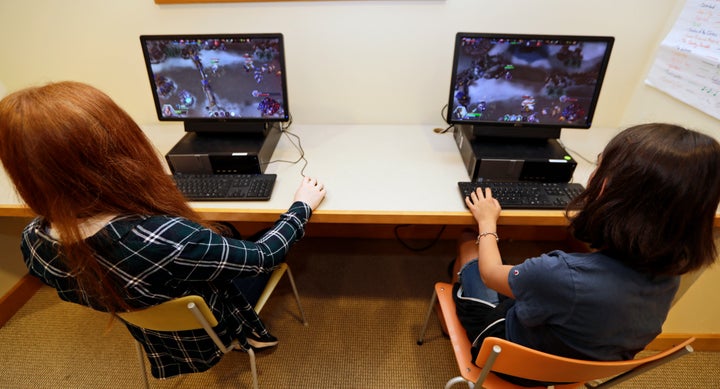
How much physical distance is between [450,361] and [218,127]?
53.0 inches

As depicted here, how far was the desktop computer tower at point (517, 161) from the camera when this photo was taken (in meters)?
1.18

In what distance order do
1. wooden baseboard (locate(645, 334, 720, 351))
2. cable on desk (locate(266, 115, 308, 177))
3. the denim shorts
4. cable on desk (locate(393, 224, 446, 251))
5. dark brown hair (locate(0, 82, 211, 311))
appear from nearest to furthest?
1. dark brown hair (locate(0, 82, 211, 311))
2. the denim shorts
3. cable on desk (locate(266, 115, 308, 177))
4. wooden baseboard (locate(645, 334, 720, 351))
5. cable on desk (locate(393, 224, 446, 251))

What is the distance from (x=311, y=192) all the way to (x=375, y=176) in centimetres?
26

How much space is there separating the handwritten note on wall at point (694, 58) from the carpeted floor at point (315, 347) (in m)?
1.09

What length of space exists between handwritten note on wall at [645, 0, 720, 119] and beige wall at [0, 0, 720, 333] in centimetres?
6

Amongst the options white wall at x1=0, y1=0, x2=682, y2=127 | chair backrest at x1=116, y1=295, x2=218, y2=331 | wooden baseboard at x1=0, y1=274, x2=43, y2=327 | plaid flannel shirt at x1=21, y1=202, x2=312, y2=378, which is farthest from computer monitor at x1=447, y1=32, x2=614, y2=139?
wooden baseboard at x1=0, y1=274, x2=43, y2=327

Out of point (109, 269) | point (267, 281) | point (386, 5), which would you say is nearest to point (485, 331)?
point (267, 281)

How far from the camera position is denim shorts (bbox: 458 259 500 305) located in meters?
1.07

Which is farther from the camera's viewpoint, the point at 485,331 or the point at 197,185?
the point at 197,185

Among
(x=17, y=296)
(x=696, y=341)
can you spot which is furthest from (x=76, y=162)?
(x=696, y=341)

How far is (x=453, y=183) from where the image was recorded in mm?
1218

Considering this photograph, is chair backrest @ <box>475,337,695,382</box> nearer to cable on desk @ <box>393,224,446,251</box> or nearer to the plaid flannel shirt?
the plaid flannel shirt

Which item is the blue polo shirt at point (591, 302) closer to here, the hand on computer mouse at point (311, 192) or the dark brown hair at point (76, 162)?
the hand on computer mouse at point (311, 192)

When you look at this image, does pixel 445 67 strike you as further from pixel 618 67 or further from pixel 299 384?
pixel 299 384
